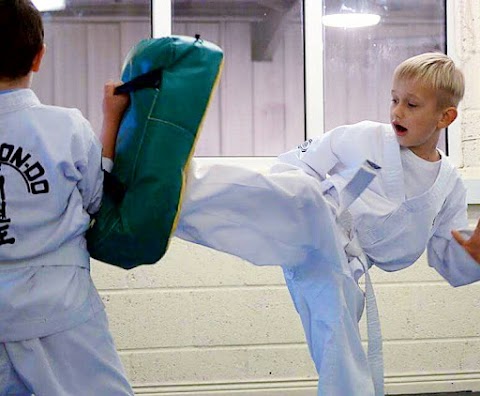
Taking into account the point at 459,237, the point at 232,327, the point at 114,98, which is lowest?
the point at 232,327

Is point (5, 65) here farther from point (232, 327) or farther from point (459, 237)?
point (232, 327)

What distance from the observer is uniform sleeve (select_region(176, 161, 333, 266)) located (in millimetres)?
1874

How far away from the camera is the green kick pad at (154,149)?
5.70ft

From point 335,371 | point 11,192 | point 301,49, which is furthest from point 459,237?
point 301,49

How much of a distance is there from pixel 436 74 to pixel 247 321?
1501mm

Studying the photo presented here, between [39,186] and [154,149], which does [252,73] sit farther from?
[39,186]

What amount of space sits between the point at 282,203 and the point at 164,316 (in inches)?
63.9

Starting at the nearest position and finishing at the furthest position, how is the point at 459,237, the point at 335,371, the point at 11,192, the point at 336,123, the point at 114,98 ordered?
the point at 11,192
the point at 114,98
the point at 335,371
the point at 459,237
the point at 336,123

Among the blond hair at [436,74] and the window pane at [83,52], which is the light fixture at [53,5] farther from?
the blond hair at [436,74]

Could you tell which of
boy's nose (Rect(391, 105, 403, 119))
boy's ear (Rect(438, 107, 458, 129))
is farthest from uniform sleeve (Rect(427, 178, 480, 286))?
boy's nose (Rect(391, 105, 403, 119))

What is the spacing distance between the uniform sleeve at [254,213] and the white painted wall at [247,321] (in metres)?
1.48

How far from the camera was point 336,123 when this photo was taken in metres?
3.67

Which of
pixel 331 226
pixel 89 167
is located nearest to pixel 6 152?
pixel 89 167

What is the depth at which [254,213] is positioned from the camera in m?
1.92
